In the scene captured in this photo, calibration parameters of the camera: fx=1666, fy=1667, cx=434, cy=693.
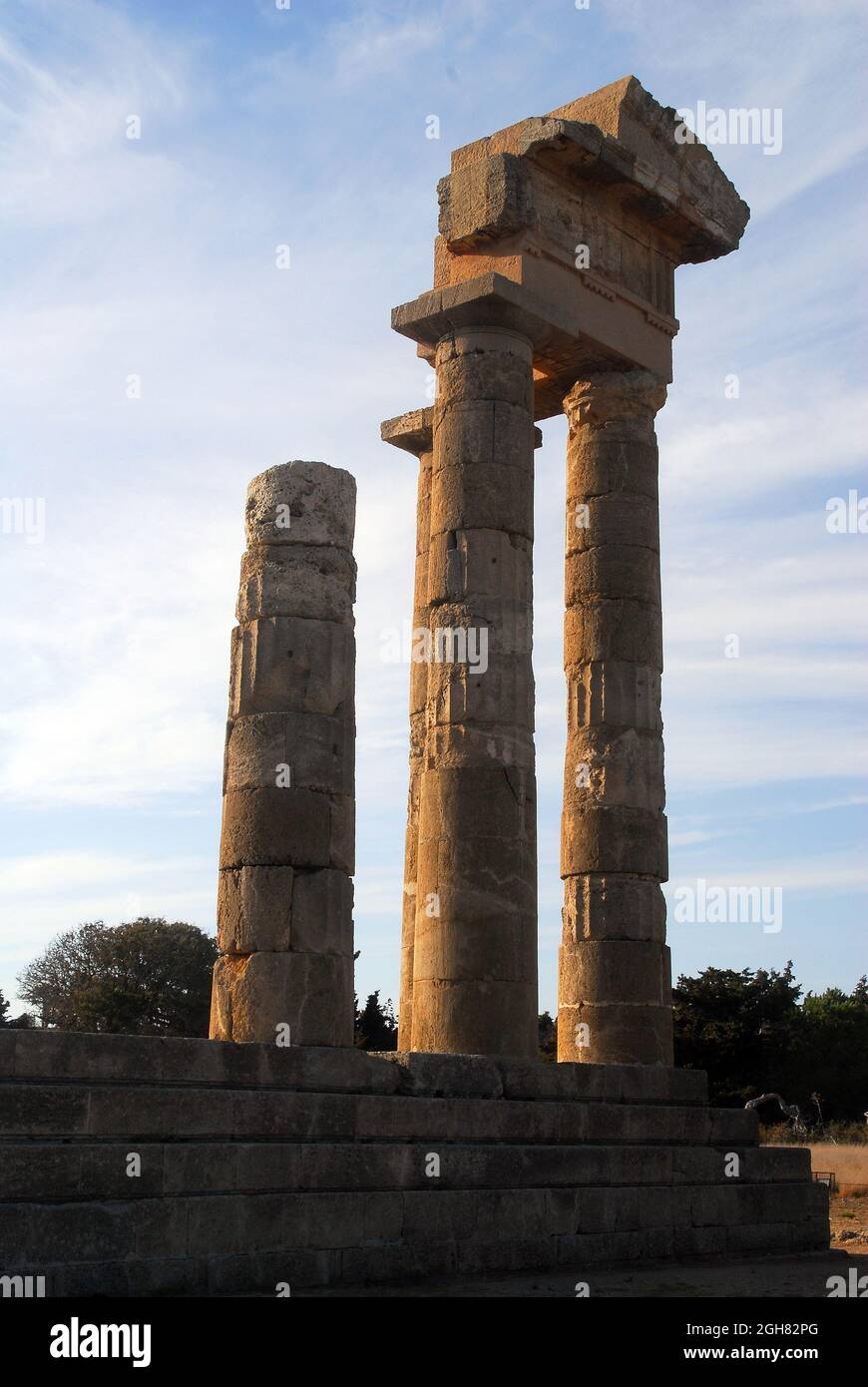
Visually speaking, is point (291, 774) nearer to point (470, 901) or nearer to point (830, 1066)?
point (470, 901)

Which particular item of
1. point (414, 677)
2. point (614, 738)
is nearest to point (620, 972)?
point (614, 738)

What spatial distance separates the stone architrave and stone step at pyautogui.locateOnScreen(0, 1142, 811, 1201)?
153 centimetres

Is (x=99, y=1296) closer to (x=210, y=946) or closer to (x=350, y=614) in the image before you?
(x=350, y=614)

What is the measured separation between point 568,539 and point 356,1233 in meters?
10.2

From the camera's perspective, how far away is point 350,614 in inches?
637

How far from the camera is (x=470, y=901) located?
1752 cm

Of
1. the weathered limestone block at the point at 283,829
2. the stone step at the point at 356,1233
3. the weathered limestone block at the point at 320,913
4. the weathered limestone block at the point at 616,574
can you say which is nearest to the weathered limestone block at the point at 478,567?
the weathered limestone block at the point at 616,574

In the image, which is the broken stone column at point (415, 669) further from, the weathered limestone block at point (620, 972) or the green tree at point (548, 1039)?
the green tree at point (548, 1039)

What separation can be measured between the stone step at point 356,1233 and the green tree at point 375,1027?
2071 cm

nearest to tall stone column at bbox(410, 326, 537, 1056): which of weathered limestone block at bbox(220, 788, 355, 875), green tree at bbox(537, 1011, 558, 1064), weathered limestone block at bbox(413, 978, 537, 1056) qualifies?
weathered limestone block at bbox(413, 978, 537, 1056)

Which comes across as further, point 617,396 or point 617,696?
point 617,396

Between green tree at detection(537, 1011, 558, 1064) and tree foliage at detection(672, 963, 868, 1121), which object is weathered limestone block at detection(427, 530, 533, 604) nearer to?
green tree at detection(537, 1011, 558, 1064)

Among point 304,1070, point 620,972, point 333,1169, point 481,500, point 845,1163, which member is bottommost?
point 845,1163

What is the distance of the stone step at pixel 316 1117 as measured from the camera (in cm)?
1210
